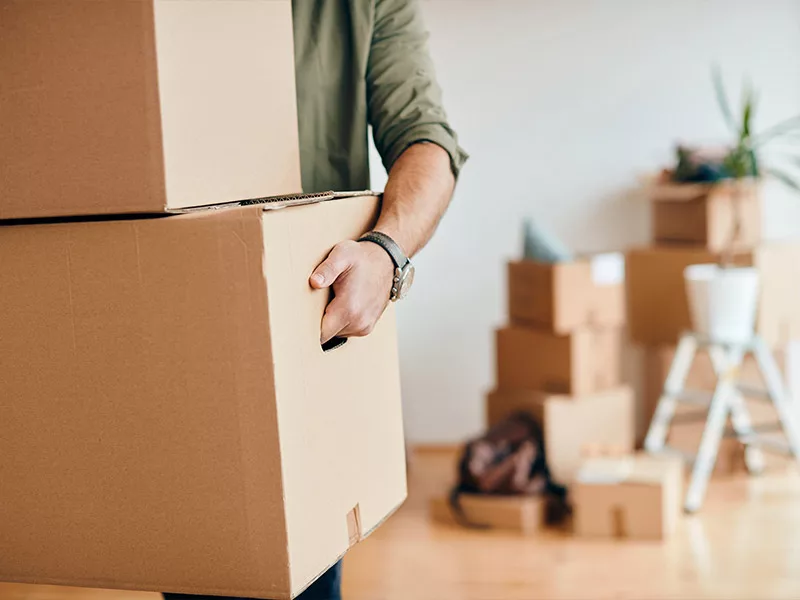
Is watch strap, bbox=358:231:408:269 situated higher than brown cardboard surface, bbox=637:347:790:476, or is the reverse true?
watch strap, bbox=358:231:408:269

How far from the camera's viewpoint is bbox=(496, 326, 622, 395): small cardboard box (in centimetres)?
351

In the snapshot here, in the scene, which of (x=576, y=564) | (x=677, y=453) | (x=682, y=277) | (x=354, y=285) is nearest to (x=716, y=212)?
(x=682, y=277)

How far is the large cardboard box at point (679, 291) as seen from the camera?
12.0 feet

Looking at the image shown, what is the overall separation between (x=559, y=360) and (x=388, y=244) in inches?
98.3

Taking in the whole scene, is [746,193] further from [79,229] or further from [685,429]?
[79,229]

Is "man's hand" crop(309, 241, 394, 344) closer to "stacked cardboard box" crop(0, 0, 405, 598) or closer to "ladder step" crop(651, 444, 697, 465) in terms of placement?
"stacked cardboard box" crop(0, 0, 405, 598)

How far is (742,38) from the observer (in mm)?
4121

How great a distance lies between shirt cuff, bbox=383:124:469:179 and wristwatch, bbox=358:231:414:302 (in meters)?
0.22

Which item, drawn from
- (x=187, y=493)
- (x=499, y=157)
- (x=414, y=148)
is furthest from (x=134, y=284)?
(x=499, y=157)

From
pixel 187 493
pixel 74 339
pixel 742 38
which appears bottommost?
pixel 187 493

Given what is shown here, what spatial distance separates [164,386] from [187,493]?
97mm

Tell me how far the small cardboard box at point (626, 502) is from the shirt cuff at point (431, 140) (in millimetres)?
2008

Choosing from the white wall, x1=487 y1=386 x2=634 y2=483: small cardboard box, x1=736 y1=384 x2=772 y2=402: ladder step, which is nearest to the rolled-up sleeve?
x1=487 y1=386 x2=634 y2=483: small cardboard box

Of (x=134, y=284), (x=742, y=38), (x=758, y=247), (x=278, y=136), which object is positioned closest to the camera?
(x=134, y=284)
